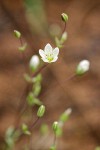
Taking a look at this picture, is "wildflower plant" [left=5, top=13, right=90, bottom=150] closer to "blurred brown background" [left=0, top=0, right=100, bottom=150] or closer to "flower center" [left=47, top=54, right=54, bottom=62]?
"flower center" [left=47, top=54, right=54, bottom=62]

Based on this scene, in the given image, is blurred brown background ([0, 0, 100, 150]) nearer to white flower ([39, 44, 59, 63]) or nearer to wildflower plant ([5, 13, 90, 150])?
wildflower plant ([5, 13, 90, 150])

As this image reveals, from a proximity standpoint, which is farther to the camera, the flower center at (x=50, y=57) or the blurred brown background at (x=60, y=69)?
the blurred brown background at (x=60, y=69)

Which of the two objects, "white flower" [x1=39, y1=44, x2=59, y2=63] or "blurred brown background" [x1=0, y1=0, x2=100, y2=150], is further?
"blurred brown background" [x1=0, y1=0, x2=100, y2=150]

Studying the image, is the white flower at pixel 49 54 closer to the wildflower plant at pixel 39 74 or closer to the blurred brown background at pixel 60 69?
the wildflower plant at pixel 39 74

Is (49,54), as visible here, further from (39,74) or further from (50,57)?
(39,74)

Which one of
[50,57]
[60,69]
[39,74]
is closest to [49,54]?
[50,57]

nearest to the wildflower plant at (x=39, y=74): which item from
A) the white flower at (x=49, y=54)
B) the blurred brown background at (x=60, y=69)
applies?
the white flower at (x=49, y=54)

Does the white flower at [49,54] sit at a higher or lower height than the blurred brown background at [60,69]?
lower

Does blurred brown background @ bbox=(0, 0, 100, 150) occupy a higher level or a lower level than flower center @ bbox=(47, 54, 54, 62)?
higher

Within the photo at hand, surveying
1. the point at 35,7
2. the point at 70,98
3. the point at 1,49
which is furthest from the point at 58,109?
the point at 35,7

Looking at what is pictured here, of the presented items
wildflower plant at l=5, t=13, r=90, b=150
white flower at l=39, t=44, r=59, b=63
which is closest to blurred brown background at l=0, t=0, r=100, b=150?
wildflower plant at l=5, t=13, r=90, b=150
